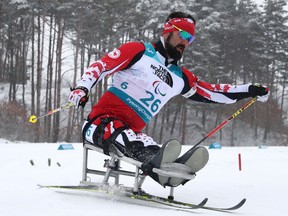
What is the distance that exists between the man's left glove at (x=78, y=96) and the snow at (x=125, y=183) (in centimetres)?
75

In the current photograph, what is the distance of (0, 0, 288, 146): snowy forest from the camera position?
26.5m

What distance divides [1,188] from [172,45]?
6.48 feet

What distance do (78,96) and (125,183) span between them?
78.5 inches

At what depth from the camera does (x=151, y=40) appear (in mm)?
29219

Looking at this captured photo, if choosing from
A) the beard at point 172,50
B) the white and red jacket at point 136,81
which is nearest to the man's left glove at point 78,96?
the white and red jacket at point 136,81

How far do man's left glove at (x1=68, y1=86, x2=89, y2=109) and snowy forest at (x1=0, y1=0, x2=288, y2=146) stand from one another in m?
17.0

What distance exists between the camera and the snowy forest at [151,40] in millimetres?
26547

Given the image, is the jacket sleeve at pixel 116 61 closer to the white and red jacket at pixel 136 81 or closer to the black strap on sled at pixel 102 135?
the white and red jacket at pixel 136 81

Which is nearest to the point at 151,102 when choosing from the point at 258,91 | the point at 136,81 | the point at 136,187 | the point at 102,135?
the point at 136,81

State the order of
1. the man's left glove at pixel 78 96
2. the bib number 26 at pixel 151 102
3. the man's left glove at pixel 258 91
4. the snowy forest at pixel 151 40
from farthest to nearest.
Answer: the snowy forest at pixel 151 40, the man's left glove at pixel 258 91, the bib number 26 at pixel 151 102, the man's left glove at pixel 78 96

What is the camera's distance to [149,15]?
30406 millimetres

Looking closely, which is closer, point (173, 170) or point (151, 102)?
point (173, 170)

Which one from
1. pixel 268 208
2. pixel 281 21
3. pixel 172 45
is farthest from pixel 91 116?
pixel 281 21

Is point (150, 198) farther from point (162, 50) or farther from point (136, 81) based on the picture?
point (162, 50)
